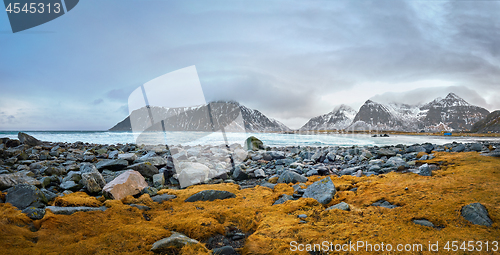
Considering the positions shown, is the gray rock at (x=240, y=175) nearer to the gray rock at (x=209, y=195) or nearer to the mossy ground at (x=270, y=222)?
the gray rock at (x=209, y=195)

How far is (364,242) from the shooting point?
8.81 ft

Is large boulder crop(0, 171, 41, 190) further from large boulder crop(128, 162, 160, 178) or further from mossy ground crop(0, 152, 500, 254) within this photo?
large boulder crop(128, 162, 160, 178)

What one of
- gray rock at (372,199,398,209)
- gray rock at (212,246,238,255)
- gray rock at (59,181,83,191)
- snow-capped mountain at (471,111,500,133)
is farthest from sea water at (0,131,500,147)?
snow-capped mountain at (471,111,500,133)

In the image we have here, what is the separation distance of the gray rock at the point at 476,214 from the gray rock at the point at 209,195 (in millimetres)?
4115

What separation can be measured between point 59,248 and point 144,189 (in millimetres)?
2909

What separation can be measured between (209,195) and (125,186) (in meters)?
2.06

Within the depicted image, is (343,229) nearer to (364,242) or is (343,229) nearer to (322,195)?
(364,242)

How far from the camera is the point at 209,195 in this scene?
195 inches

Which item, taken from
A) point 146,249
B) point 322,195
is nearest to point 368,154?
point 322,195

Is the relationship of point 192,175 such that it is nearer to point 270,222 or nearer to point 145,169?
point 145,169

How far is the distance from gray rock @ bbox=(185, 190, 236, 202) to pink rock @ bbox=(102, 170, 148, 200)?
1.47 m

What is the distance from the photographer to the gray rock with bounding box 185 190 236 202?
4.86m

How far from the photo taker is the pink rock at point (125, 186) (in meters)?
4.72

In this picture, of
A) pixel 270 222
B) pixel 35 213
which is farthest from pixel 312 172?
pixel 35 213
